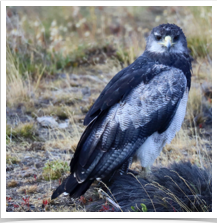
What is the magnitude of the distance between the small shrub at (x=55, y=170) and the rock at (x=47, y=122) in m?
0.88

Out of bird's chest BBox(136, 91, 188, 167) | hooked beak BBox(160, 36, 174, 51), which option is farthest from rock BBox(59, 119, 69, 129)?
hooked beak BBox(160, 36, 174, 51)

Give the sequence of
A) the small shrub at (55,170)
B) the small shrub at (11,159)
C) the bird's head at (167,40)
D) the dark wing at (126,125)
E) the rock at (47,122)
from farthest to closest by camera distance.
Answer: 1. the rock at (47,122)
2. the small shrub at (11,159)
3. the small shrub at (55,170)
4. the bird's head at (167,40)
5. the dark wing at (126,125)

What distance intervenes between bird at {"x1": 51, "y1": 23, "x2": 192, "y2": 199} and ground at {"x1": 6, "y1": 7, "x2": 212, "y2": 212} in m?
0.43

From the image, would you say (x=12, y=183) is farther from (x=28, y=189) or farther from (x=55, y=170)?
(x=55, y=170)

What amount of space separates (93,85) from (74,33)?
1.36 metres

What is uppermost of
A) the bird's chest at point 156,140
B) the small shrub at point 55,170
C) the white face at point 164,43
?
the white face at point 164,43

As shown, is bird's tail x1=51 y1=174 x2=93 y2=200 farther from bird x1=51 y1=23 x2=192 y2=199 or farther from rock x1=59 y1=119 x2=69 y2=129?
rock x1=59 y1=119 x2=69 y2=129

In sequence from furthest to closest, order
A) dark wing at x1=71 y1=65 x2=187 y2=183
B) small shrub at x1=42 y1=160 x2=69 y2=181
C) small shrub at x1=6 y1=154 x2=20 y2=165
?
small shrub at x1=6 y1=154 x2=20 y2=165 → small shrub at x1=42 y1=160 x2=69 y2=181 → dark wing at x1=71 y1=65 x2=187 y2=183

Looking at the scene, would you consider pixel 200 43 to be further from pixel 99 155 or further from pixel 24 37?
pixel 99 155

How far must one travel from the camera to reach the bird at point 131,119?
346 centimetres

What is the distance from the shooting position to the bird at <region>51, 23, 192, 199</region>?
11.4 feet

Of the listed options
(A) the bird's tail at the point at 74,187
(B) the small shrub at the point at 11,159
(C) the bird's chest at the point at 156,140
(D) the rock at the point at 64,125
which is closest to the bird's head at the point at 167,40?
(C) the bird's chest at the point at 156,140

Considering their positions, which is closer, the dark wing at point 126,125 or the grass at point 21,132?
the dark wing at point 126,125

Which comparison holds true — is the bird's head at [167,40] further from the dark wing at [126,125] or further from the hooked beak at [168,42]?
the dark wing at [126,125]
